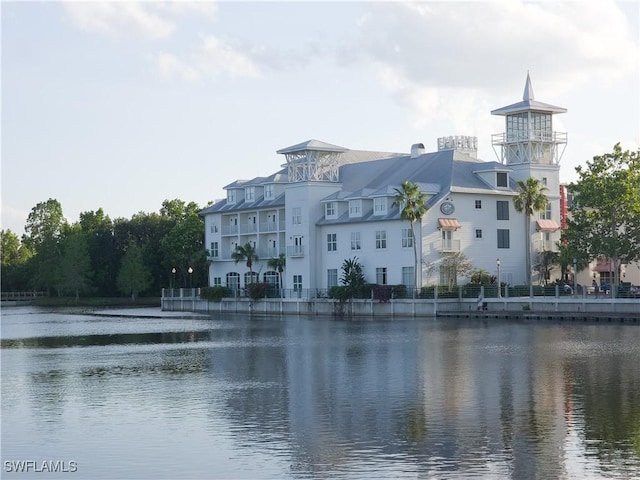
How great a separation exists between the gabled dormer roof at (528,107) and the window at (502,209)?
7795 mm

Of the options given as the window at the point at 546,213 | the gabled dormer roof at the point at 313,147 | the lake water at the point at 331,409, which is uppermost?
the gabled dormer roof at the point at 313,147

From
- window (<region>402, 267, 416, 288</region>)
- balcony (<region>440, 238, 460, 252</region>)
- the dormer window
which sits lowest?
window (<region>402, 267, 416, 288</region>)

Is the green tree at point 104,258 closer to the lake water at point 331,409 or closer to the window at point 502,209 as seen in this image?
the window at point 502,209

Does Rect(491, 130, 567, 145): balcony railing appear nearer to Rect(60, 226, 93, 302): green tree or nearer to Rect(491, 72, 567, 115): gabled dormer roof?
Rect(491, 72, 567, 115): gabled dormer roof

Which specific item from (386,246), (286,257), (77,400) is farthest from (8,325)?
(77,400)

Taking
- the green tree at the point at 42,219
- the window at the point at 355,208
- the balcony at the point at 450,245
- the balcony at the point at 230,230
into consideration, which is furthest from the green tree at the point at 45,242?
the balcony at the point at 450,245

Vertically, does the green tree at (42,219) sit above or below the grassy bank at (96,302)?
above

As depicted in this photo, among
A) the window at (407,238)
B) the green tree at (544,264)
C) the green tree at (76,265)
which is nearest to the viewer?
the window at (407,238)

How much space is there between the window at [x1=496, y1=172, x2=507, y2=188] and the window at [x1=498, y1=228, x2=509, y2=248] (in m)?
3.80

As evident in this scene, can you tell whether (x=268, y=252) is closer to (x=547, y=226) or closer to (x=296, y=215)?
(x=296, y=215)

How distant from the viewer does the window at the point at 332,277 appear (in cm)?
9269

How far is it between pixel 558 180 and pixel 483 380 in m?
58.2

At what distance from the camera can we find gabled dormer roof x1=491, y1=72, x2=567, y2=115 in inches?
3575

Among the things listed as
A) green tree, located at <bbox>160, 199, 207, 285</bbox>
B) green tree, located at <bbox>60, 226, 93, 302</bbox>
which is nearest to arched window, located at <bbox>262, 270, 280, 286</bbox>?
green tree, located at <bbox>160, 199, 207, 285</bbox>
